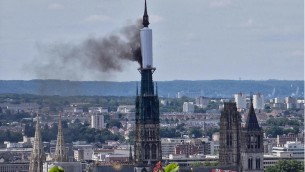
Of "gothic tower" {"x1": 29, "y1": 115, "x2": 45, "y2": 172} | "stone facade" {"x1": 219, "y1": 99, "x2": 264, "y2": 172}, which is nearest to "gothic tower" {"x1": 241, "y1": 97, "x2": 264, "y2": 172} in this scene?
"stone facade" {"x1": 219, "y1": 99, "x2": 264, "y2": 172}

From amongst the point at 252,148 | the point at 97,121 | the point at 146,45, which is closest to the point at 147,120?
the point at 146,45

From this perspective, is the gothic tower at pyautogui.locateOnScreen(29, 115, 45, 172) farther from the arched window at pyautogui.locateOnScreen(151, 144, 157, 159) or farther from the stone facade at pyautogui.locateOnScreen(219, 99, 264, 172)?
the arched window at pyautogui.locateOnScreen(151, 144, 157, 159)

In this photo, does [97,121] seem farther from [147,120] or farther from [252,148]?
[147,120]

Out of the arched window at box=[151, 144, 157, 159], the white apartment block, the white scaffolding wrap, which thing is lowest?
the arched window at box=[151, 144, 157, 159]

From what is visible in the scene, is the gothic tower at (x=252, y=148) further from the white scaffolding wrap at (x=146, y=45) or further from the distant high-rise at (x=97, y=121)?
the distant high-rise at (x=97, y=121)

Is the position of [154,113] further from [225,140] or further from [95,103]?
[95,103]

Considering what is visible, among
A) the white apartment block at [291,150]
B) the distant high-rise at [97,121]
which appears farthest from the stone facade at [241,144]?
the distant high-rise at [97,121]
